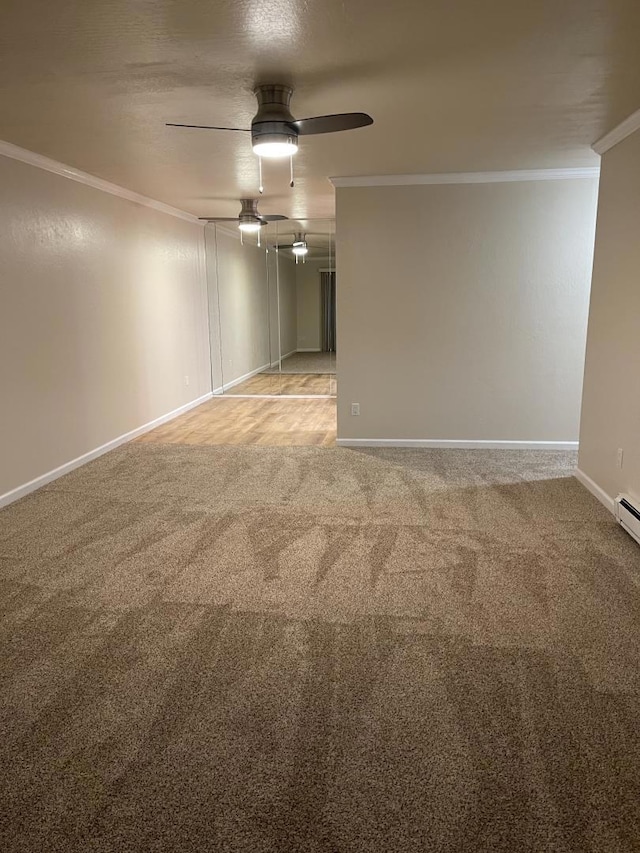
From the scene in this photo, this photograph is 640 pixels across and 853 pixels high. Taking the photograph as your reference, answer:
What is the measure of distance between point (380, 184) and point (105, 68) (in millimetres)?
3067

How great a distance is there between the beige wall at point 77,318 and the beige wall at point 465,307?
6.92 ft

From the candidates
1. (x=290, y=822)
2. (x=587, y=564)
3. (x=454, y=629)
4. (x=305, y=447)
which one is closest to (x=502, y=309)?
(x=305, y=447)

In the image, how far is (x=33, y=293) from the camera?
448 centimetres

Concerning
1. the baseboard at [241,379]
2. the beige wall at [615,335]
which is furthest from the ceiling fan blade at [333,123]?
the baseboard at [241,379]

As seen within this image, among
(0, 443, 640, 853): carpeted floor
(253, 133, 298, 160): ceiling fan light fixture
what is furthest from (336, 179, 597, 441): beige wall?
(253, 133, 298, 160): ceiling fan light fixture

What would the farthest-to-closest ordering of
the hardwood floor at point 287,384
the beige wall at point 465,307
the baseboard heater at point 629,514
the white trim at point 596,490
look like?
the hardwood floor at point 287,384, the beige wall at point 465,307, the white trim at point 596,490, the baseboard heater at point 629,514

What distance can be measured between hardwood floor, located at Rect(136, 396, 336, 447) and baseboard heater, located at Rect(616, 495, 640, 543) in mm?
2840

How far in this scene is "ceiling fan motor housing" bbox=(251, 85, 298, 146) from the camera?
9.62ft

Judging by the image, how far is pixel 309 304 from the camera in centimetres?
931

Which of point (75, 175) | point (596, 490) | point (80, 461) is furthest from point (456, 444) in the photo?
point (75, 175)

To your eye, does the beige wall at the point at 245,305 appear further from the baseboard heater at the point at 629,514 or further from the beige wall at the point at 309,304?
the baseboard heater at the point at 629,514

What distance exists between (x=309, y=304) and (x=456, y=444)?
4.29m

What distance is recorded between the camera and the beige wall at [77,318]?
14.1 feet

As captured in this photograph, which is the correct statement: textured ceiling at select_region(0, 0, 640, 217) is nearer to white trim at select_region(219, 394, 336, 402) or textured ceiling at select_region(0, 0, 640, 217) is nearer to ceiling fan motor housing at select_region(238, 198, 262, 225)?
ceiling fan motor housing at select_region(238, 198, 262, 225)
